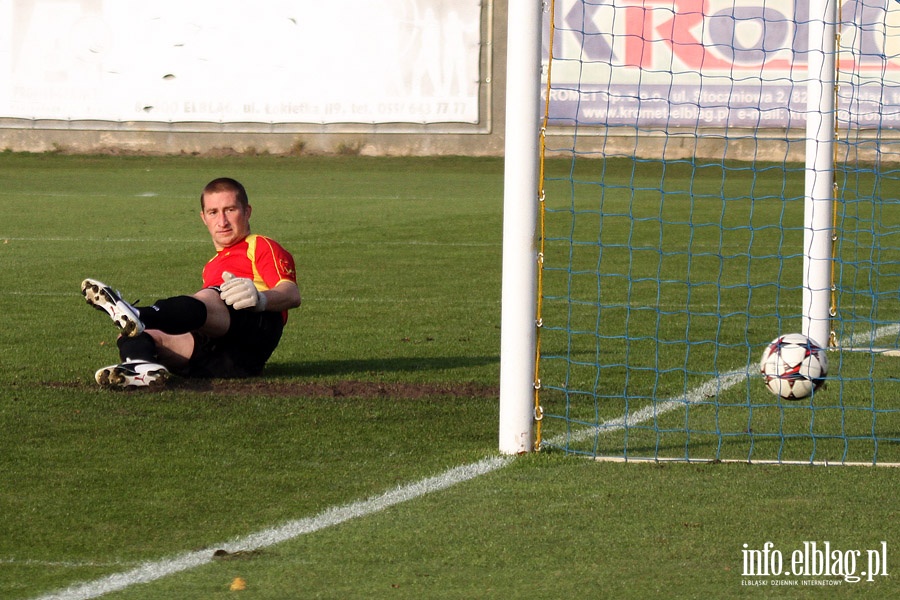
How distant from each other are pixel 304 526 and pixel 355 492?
49cm

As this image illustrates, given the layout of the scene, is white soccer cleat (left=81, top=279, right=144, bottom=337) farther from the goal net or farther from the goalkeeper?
the goal net

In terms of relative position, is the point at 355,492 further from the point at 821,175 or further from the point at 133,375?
the point at 821,175

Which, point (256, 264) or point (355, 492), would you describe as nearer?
point (355, 492)

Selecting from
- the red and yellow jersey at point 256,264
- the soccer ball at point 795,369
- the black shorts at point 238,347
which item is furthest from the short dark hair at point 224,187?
the soccer ball at point 795,369

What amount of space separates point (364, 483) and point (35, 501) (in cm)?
117

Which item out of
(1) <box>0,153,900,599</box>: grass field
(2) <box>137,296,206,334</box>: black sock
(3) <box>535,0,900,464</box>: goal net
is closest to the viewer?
(1) <box>0,153,900,599</box>: grass field

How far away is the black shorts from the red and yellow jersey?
19 cm

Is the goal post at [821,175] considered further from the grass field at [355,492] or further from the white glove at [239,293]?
the white glove at [239,293]

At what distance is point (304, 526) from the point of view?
15.4ft

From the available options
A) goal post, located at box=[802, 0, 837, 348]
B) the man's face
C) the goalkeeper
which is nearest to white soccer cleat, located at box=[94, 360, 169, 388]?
the goalkeeper

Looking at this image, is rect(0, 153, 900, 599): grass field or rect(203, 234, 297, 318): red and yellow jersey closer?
rect(0, 153, 900, 599): grass field

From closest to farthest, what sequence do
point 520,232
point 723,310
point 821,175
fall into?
point 520,232 < point 821,175 < point 723,310

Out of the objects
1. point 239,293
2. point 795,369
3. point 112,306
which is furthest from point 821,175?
point 112,306

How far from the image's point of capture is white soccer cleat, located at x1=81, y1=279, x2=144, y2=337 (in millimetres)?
6484
